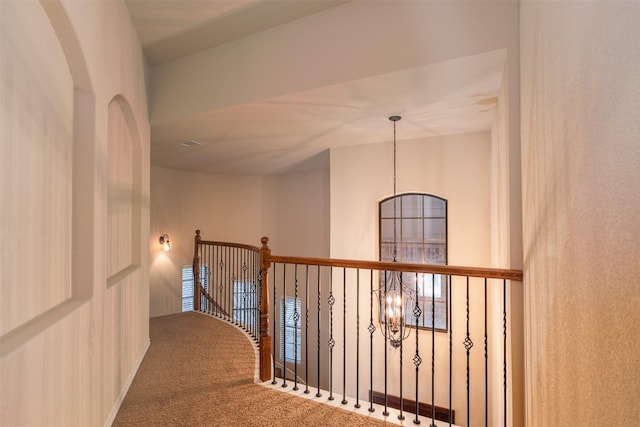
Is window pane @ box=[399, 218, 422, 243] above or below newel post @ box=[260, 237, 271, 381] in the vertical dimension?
above

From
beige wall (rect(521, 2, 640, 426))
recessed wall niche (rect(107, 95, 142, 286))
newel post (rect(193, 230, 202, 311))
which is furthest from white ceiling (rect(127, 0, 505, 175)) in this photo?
newel post (rect(193, 230, 202, 311))

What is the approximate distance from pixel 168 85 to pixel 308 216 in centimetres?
451

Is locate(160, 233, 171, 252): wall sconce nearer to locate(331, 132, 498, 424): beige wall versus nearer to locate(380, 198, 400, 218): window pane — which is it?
locate(331, 132, 498, 424): beige wall

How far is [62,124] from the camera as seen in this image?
2.00 metres

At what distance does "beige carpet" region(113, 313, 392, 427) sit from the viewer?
8.35 feet

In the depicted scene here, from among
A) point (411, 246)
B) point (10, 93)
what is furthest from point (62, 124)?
point (411, 246)

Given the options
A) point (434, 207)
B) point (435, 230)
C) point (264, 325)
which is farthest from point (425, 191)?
point (264, 325)

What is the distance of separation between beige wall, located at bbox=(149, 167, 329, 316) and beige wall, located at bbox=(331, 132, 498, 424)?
6.36 ft

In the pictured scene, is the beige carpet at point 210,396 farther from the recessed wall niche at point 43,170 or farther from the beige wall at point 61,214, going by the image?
the recessed wall niche at point 43,170

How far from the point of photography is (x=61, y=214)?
202cm

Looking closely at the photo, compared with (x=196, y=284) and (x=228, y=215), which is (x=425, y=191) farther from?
(x=228, y=215)

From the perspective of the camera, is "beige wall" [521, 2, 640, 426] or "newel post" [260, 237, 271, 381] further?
"newel post" [260, 237, 271, 381]

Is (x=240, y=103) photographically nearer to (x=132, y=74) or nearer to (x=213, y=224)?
(x=132, y=74)

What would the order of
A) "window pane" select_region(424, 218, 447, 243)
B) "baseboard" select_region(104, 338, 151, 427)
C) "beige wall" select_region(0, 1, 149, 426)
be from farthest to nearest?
"window pane" select_region(424, 218, 447, 243), "baseboard" select_region(104, 338, 151, 427), "beige wall" select_region(0, 1, 149, 426)
